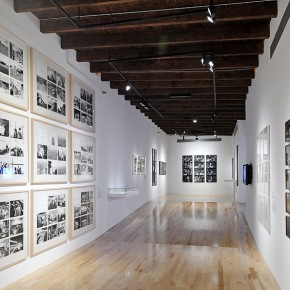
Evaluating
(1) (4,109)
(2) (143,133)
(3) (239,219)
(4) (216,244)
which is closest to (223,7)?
(1) (4,109)

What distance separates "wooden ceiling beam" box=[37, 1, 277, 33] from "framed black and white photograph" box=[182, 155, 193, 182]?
58.1 feet

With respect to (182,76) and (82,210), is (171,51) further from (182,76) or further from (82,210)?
(82,210)

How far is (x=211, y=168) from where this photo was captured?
23.0m

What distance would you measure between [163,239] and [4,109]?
4.99 metres

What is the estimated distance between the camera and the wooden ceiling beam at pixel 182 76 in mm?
8484

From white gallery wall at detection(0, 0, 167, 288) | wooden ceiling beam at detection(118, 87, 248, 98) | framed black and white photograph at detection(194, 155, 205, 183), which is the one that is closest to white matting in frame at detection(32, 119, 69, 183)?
white gallery wall at detection(0, 0, 167, 288)

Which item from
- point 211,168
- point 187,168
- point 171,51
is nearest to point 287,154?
point 171,51

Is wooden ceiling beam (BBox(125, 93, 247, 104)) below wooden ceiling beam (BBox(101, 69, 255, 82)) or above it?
below

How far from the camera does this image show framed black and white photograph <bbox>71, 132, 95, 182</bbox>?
7103 mm

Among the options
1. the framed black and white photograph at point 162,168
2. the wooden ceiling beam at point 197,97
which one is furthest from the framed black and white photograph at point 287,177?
the framed black and white photograph at point 162,168

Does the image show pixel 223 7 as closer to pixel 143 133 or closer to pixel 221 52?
pixel 221 52

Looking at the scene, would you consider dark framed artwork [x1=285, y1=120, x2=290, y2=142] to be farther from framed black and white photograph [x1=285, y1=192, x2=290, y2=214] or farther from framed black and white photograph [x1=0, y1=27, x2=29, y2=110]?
framed black and white photograph [x1=0, y1=27, x2=29, y2=110]

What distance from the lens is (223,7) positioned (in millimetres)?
5172

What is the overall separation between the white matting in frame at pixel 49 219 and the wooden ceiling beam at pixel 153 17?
109 inches
